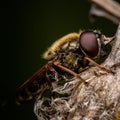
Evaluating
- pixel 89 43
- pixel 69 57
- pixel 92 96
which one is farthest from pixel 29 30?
pixel 92 96

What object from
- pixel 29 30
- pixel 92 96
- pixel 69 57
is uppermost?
pixel 29 30

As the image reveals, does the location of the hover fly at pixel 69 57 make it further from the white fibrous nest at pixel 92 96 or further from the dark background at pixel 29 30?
the dark background at pixel 29 30

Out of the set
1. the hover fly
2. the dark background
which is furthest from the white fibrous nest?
the dark background

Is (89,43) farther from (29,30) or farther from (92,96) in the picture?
(29,30)

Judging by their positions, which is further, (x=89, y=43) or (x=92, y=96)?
(x=89, y=43)

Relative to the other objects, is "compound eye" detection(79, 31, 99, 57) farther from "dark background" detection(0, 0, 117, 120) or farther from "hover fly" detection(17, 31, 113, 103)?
"dark background" detection(0, 0, 117, 120)

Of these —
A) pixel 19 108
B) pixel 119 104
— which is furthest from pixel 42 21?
pixel 119 104

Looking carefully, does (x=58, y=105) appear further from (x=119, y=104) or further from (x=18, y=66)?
(x=18, y=66)

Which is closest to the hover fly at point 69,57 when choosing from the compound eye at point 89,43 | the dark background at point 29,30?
the compound eye at point 89,43
